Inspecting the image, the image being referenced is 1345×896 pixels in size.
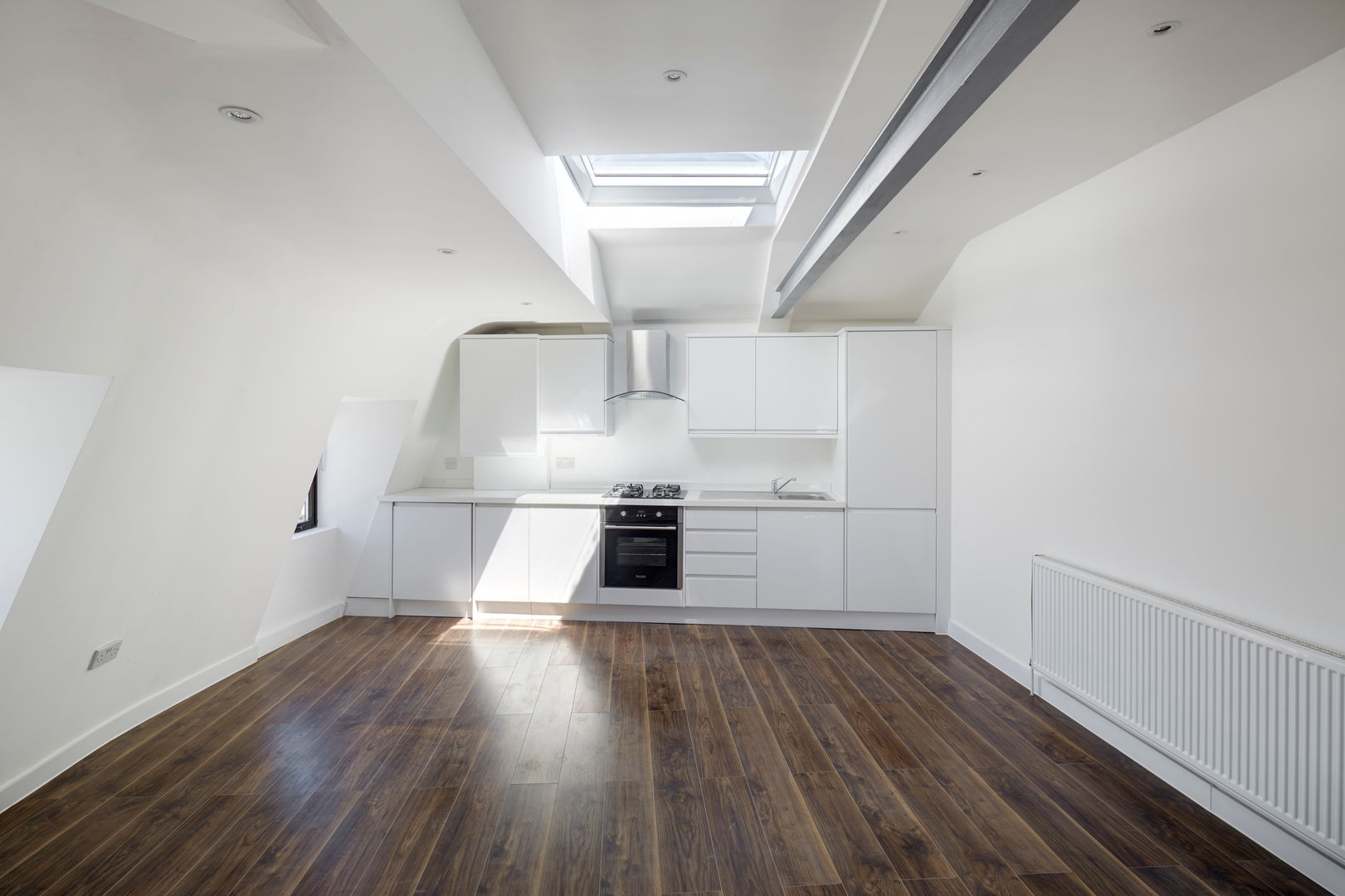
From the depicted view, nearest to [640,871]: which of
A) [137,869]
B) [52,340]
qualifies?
[137,869]

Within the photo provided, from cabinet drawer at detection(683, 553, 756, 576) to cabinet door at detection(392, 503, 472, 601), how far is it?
5.48 ft

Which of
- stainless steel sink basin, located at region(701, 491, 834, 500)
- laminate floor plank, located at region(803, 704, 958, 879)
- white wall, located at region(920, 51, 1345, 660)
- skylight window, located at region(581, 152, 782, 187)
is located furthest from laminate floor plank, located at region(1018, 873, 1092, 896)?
skylight window, located at region(581, 152, 782, 187)

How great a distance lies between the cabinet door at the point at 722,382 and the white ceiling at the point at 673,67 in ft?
6.91

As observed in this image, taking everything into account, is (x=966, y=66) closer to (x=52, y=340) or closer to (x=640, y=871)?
(x=640, y=871)

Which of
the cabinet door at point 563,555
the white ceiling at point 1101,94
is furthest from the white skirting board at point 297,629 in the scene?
the white ceiling at point 1101,94

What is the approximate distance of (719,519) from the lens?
175 inches

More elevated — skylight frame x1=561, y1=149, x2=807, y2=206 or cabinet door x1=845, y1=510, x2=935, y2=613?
skylight frame x1=561, y1=149, x2=807, y2=206

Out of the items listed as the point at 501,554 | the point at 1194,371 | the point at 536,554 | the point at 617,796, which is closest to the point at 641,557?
the point at 536,554

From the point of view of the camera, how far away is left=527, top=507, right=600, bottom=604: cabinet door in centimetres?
450

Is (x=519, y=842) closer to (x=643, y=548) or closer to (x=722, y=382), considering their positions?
(x=643, y=548)

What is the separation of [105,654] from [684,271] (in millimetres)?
3851

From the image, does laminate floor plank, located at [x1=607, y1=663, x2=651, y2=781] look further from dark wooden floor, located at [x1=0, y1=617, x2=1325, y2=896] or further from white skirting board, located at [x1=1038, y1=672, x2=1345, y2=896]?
white skirting board, located at [x1=1038, y1=672, x2=1345, y2=896]

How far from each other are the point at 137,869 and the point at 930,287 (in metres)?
5.10

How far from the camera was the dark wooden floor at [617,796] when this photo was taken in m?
1.93
